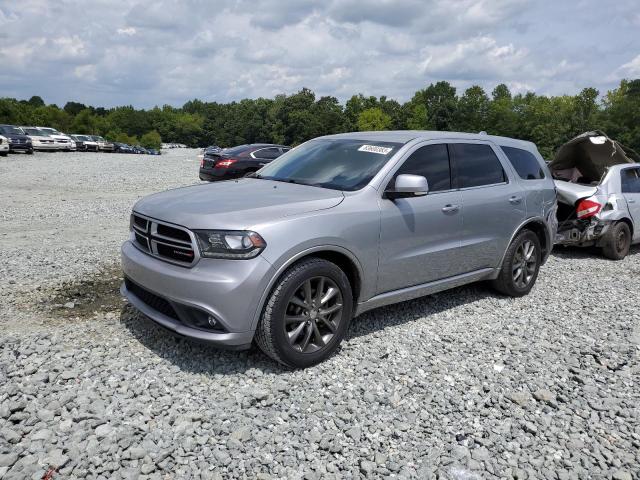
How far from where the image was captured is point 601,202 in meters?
8.41

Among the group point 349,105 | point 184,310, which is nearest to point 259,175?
point 184,310

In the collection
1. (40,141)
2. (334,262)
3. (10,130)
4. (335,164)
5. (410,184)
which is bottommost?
(334,262)

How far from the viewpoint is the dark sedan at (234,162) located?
1589 centimetres

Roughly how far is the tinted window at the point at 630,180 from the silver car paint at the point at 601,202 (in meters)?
0.13

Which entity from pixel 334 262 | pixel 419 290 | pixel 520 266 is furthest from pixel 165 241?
pixel 520 266

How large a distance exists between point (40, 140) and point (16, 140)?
5.01 metres

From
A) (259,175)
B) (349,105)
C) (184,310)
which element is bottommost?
(184,310)

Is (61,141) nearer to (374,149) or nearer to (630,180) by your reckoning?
(630,180)

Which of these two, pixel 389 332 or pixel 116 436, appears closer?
pixel 116 436

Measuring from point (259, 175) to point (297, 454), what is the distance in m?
3.00

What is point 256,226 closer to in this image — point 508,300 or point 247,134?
point 508,300

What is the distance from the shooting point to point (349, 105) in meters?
122

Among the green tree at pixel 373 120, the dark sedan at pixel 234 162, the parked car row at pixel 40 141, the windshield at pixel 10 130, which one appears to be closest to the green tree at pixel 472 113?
the green tree at pixel 373 120

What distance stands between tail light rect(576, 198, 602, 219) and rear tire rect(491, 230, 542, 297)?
8.84ft
